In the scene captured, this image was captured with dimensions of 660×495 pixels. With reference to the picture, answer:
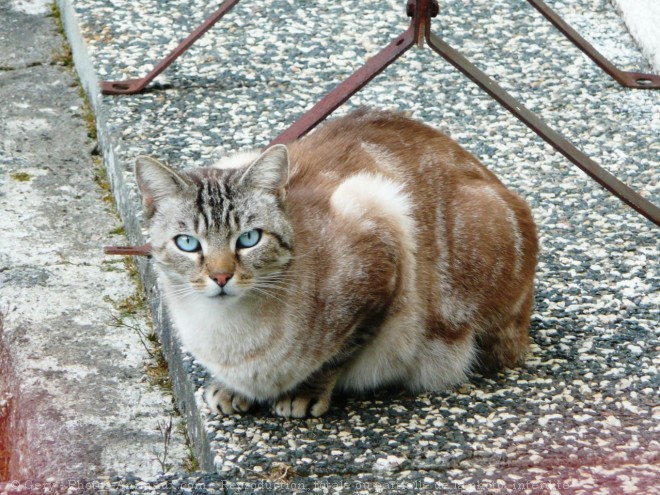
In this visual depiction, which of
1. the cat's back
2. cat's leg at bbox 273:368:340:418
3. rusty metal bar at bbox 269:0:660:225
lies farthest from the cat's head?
rusty metal bar at bbox 269:0:660:225

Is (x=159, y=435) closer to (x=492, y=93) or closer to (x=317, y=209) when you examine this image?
(x=317, y=209)

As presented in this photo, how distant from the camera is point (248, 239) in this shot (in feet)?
9.80

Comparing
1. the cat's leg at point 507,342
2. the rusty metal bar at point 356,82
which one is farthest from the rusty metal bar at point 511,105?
the cat's leg at point 507,342

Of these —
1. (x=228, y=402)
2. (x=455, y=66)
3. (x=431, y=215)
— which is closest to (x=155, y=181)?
(x=228, y=402)

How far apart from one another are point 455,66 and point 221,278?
111 cm

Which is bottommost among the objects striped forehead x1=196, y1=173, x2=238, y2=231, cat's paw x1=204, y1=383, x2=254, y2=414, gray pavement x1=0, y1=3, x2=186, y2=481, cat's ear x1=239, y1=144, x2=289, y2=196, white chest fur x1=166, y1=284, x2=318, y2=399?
gray pavement x1=0, y1=3, x2=186, y2=481

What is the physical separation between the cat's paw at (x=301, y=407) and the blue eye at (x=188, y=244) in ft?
1.88

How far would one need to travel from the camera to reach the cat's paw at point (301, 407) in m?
3.21

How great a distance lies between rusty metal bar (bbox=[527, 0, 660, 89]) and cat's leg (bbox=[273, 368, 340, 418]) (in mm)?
1839

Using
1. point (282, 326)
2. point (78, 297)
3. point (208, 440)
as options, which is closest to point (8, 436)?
point (78, 297)

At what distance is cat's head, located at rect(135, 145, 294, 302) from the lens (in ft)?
9.68

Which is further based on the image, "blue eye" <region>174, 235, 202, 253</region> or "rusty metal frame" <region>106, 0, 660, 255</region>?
"rusty metal frame" <region>106, 0, 660, 255</region>

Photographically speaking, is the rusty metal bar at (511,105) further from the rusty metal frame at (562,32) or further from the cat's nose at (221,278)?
the cat's nose at (221,278)

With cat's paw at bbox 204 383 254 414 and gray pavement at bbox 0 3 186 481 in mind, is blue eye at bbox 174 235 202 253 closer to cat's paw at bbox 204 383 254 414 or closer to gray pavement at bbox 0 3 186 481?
cat's paw at bbox 204 383 254 414
